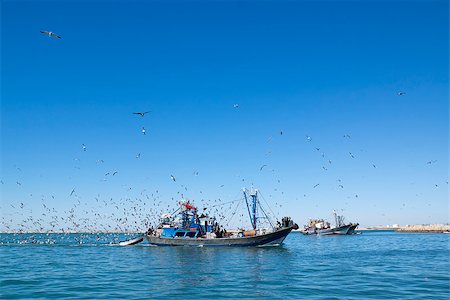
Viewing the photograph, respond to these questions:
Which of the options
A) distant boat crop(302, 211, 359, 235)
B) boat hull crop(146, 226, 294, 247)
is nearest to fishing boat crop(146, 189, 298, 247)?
boat hull crop(146, 226, 294, 247)

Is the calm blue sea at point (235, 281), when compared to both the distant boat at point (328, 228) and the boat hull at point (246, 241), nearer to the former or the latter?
the boat hull at point (246, 241)

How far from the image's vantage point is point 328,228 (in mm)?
151750

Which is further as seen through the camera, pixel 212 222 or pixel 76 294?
pixel 212 222

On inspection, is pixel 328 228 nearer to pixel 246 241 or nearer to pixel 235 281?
pixel 246 241

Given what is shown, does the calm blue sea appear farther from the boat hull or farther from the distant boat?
the distant boat

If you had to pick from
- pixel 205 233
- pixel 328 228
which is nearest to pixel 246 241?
pixel 205 233

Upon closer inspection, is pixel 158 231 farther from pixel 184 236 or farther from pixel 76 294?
pixel 76 294

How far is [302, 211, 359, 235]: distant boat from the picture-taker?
14686 cm

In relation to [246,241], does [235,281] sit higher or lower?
lower

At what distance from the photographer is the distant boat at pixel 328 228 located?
482 feet

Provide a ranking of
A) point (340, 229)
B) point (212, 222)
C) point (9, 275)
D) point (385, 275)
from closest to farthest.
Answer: point (385, 275)
point (9, 275)
point (212, 222)
point (340, 229)

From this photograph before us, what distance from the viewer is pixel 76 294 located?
2469cm

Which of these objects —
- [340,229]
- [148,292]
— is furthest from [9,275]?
[340,229]

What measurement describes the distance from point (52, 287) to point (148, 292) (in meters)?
7.95
